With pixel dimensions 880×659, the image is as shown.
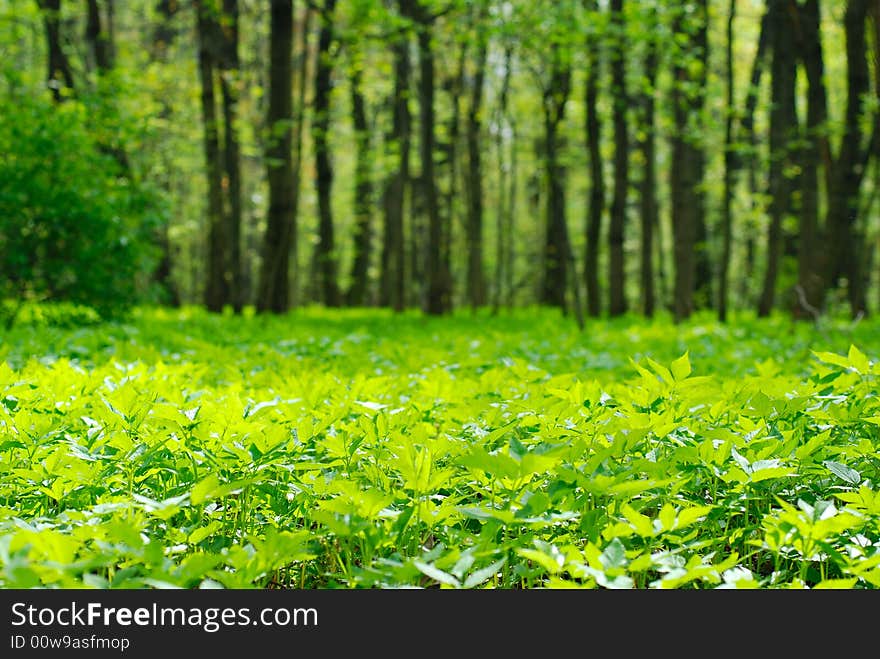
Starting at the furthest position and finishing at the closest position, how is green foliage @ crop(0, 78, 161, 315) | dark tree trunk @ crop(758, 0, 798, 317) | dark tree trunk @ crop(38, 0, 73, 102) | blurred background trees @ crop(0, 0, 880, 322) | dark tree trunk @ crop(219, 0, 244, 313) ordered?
dark tree trunk @ crop(38, 0, 73, 102) → dark tree trunk @ crop(219, 0, 244, 313) → dark tree trunk @ crop(758, 0, 798, 317) → blurred background trees @ crop(0, 0, 880, 322) → green foliage @ crop(0, 78, 161, 315)

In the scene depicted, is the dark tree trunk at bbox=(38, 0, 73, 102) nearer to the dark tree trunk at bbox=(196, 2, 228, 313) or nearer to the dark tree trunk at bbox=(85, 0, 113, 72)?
the dark tree trunk at bbox=(85, 0, 113, 72)

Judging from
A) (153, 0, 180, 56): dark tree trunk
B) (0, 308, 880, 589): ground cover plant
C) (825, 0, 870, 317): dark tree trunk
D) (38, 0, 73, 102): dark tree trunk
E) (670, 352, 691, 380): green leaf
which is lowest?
(0, 308, 880, 589): ground cover plant

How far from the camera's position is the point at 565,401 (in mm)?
3535

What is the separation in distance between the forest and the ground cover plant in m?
0.02

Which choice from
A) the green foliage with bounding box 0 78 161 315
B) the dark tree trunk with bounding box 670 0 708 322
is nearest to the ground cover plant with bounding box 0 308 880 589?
the green foliage with bounding box 0 78 161 315

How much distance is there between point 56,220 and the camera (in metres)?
11.4

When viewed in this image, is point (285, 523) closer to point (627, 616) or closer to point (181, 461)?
point (181, 461)

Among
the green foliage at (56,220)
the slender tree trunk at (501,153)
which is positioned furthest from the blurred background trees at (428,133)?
the slender tree trunk at (501,153)

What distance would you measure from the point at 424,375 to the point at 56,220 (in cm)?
811

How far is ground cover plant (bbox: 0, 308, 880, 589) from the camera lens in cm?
224

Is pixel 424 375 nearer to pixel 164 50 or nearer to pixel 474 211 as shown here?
pixel 474 211

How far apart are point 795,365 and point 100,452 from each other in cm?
593

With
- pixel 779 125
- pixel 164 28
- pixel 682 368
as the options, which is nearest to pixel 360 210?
pixel 164 28

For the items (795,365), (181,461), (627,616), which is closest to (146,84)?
(795,365)
